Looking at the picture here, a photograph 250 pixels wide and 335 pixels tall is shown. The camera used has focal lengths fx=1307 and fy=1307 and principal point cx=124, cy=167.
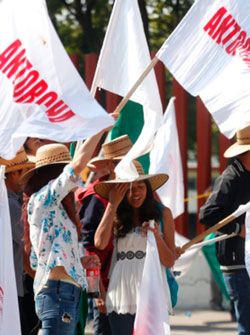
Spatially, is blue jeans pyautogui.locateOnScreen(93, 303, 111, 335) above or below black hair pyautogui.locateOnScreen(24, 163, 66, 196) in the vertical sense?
below

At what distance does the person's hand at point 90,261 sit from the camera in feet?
26.6

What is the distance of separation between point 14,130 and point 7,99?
0.24m

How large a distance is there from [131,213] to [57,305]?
0.93 m

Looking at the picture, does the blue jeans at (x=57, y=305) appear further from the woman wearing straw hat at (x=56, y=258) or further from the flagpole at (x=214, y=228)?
the flagpole at (x=214, y=228)

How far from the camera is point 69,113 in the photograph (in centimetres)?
725

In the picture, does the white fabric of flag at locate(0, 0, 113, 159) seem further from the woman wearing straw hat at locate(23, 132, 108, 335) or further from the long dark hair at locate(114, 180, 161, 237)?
the long dark hair at locate(114, 180, 161, 237)

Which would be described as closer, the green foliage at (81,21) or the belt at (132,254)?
the belt at (132,254)

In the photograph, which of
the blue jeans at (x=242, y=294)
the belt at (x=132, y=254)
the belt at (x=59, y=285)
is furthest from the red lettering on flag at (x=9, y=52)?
the blue jeans at (x=242, y=294)

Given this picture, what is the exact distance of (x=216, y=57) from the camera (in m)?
8.20

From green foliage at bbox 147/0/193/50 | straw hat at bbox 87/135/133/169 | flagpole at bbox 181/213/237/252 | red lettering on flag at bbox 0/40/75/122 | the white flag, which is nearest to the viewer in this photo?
red lettering on flag at bbox 0/40/75/122

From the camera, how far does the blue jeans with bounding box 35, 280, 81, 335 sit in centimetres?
757

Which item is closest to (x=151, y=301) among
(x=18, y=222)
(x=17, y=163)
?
(x=18, y=222)

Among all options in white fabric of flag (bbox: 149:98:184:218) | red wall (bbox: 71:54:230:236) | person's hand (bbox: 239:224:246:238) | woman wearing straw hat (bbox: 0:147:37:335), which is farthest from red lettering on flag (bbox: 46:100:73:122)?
red wall (bbox: 71:54:230:236)

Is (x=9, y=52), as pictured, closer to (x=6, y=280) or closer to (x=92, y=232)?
(x=6, y=280)
